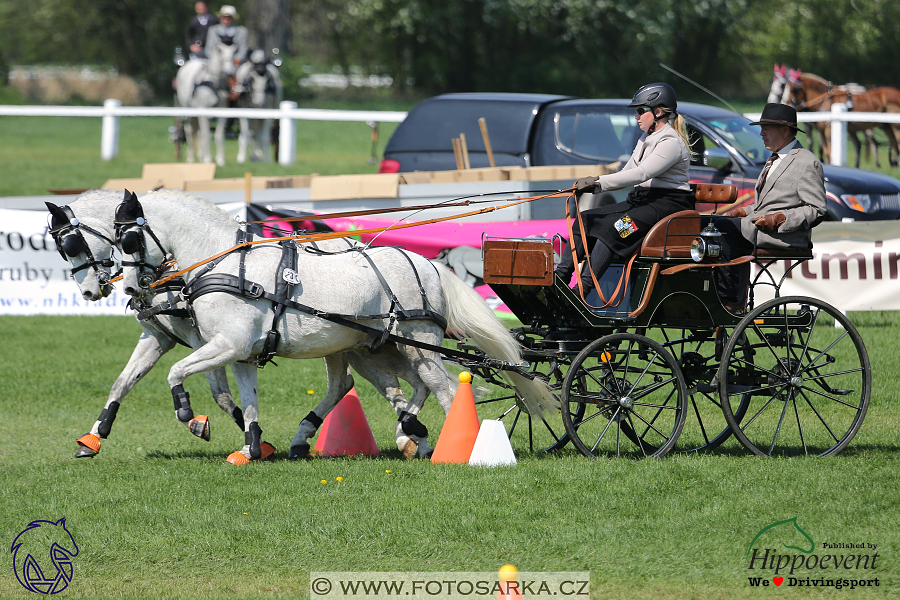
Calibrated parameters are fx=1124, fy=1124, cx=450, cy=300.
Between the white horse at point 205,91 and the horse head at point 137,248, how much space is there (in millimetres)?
13498

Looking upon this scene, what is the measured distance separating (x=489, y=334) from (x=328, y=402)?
1.27m

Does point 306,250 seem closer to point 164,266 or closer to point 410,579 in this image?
point 164,266

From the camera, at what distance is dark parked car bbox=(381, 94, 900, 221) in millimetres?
12977

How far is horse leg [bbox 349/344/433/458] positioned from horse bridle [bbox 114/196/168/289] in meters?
1.52

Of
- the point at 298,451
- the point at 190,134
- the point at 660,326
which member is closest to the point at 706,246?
the point at 660,326

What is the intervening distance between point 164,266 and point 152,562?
2344 mm

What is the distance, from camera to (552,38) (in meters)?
40.6

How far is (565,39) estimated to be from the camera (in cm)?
3928

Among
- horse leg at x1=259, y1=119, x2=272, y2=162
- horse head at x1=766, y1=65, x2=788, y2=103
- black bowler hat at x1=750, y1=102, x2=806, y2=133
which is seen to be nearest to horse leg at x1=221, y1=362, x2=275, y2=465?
black bowler hat at x1=750, y1=102, x2=806, y2=133

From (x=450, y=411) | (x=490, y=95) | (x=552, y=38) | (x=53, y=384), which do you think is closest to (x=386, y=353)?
(x=450, y=411)

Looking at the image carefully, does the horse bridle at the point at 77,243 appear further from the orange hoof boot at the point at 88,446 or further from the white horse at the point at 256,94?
the white horse at the point at 256,94

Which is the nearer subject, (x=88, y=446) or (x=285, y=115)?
(x=88, y=446)

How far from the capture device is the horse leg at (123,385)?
7.50 metres

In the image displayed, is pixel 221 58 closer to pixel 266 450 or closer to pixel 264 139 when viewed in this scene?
pixel 264 139
